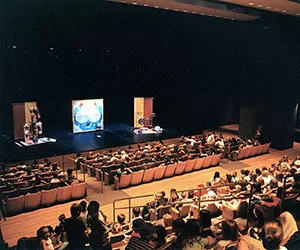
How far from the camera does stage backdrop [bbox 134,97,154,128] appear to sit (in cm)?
2175

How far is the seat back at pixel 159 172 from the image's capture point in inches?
496

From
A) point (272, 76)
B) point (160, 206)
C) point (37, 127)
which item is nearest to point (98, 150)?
point (37, 127)

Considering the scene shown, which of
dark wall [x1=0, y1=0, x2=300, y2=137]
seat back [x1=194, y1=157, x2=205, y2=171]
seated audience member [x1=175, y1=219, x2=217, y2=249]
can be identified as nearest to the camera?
seated audience member [x1=175, y1=219, x2=217, y2=249]

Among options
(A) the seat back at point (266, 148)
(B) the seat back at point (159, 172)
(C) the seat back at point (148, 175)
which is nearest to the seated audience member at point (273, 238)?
(C) the seat back at point (148, 175)

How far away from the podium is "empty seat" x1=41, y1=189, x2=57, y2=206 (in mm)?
8469

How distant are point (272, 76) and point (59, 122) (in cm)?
1297

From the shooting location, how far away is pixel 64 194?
35.0 feet

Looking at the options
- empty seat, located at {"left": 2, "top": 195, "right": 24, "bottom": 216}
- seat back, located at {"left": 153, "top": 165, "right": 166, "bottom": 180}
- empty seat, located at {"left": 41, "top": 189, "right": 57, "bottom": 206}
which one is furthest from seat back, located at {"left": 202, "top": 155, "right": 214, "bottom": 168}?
empty seat, located at {"left": 2, "top": 195, "right": 24, "bottom": 216}

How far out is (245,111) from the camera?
19.6 metres

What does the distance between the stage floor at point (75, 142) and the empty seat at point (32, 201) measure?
4673mm

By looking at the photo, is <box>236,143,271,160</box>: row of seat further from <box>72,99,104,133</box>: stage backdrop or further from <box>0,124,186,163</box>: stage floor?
<box>72,99,104,133</box>: stage backdrop

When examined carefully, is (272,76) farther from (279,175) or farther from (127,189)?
(127,189)

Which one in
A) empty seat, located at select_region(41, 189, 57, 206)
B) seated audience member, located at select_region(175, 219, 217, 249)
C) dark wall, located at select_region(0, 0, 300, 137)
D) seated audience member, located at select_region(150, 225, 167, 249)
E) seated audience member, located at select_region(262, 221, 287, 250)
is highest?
dark wall, located at select_region(0, 0, 300, 137)

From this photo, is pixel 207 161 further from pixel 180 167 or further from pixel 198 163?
pixel 180 167
